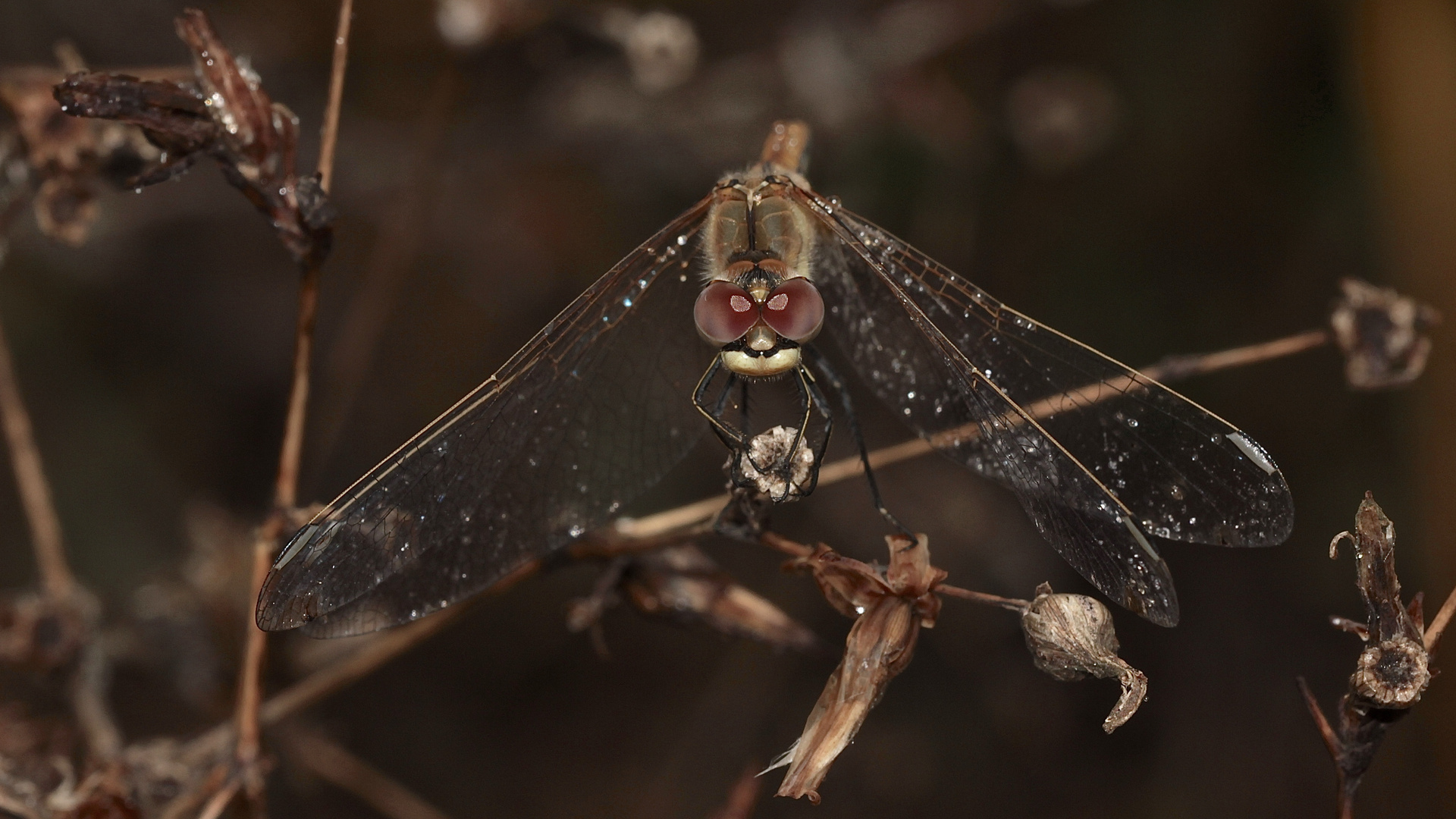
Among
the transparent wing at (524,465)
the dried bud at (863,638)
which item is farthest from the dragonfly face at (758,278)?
the dried bud at (863,638)

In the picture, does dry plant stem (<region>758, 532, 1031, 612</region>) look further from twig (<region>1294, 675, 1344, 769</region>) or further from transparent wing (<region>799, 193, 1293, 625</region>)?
twig (<region>1294, 675, 1344, 769</region>)

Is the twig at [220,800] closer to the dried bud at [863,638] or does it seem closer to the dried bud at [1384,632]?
the dried bud at [863,638]

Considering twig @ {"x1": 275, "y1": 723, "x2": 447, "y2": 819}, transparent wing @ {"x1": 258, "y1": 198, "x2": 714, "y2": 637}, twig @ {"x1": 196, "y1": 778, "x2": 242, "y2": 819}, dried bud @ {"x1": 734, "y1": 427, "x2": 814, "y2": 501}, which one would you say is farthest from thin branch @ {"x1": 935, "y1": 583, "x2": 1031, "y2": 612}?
twig @ {"x1": 275, "y1": 723, "x2": 447, "y2": 819}

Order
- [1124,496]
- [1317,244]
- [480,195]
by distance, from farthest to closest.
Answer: [480,195] → [1317,244] → [1124,496]

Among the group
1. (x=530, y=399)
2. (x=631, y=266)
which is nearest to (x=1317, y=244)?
(x=631, y=266)

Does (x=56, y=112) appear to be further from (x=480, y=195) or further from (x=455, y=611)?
(x=480, y=195)

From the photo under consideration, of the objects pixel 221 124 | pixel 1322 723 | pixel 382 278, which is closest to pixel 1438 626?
pixel 1322 723
